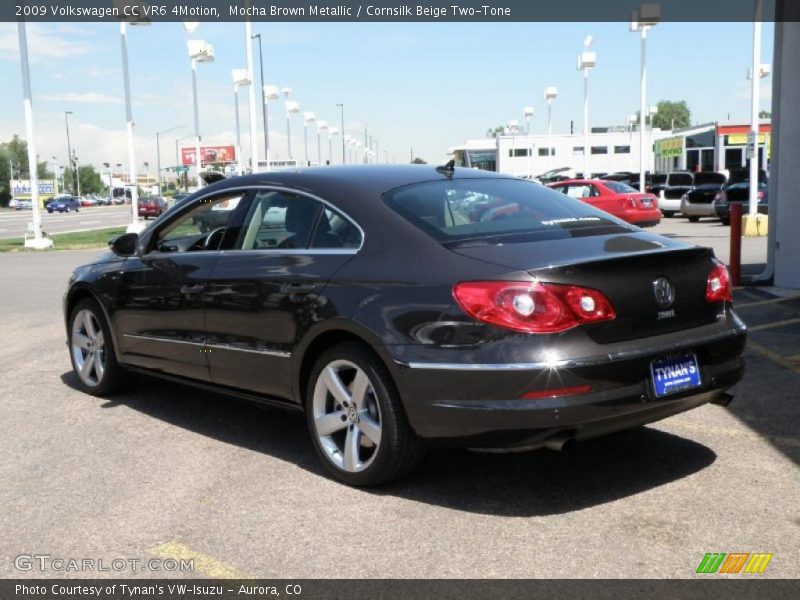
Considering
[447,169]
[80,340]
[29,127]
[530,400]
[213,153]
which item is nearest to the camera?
[530,400]

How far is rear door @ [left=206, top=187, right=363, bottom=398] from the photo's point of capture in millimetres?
4750

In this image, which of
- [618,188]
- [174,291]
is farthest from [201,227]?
[618,188]

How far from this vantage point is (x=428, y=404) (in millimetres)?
4133

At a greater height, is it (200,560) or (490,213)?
(490,213)

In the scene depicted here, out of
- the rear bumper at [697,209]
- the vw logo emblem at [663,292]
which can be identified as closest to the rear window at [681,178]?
the rear bumper at [697,209]

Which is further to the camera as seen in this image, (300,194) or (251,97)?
(251,97)

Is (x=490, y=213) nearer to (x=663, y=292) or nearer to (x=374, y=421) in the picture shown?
(x=663, y=292)

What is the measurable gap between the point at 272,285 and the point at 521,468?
5.47ft

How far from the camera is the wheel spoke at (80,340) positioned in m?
6.87

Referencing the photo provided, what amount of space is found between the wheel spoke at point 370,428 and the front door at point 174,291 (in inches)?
55.8

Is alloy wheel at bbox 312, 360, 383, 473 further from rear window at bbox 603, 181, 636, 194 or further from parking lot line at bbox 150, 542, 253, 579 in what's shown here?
rear window at bbox 603, 181, 636, 194

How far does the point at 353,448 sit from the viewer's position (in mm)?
4566

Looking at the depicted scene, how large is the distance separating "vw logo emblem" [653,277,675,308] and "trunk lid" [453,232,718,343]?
17 millimetres
